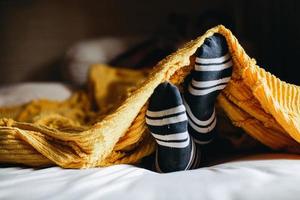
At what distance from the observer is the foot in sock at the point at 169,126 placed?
625 millimetres

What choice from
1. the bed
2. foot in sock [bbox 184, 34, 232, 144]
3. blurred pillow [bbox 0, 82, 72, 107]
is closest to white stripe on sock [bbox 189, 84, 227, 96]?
foot in sock [bbox 184, 34, 232, 144]

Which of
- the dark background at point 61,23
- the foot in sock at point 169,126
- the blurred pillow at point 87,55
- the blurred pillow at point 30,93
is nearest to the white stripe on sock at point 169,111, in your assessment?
the foot in sock at point 169,126

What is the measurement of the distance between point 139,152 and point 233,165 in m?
0.18

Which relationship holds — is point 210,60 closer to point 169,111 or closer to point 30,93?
point 169,111

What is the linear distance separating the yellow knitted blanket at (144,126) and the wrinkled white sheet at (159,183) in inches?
1.4

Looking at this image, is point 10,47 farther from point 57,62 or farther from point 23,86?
point 23,86

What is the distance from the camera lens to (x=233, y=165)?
0.64 metres

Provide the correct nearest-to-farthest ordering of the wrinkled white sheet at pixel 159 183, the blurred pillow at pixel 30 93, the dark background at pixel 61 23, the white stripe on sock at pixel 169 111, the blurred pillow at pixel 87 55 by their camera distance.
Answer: the wrinkled white sheet at pixel 159 183 → the white stripe on sock at pixel 169 111 → the blurred pillow at pixel 30 93 → the blurred pillow at pixel 87 55 → the dark background at pixel 61 23

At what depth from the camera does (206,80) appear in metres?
0.67

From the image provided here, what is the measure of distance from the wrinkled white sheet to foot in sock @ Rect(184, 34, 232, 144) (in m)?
0.11

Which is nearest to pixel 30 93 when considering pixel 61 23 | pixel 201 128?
pixel 61 23

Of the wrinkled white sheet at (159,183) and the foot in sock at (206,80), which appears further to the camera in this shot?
the foot in sock at (206,80)

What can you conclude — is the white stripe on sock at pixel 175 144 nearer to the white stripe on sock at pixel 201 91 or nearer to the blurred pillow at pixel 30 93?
the white stripe on sock at pixel 201 91

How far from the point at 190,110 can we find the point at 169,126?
79mm
